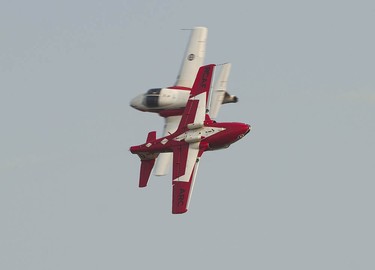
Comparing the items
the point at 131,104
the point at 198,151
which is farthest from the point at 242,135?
the point at 131,104

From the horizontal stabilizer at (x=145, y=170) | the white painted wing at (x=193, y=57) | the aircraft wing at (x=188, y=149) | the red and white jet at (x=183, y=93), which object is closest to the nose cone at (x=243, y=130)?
the aircraft wing at (x=188, y=149)

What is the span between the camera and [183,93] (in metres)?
85.9

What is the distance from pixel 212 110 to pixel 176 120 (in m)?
4.65

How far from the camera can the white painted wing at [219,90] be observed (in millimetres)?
81938

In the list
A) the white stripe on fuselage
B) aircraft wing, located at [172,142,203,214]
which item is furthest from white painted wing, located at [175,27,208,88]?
aircraft wing, located at [172,142,203,214]

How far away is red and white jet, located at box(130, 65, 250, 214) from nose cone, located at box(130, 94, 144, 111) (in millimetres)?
7397

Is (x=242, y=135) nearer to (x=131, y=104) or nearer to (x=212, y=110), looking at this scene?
(x=212, y=110)

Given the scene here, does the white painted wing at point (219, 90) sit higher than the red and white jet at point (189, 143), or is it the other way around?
the white painted wing at point (219, 90)

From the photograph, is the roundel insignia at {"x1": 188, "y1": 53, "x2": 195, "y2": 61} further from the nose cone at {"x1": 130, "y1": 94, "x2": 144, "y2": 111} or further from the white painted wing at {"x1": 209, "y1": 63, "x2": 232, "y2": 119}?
the white painted wing at {"x1": 209, "y1": 63, "x2": 232, "y2": 119}

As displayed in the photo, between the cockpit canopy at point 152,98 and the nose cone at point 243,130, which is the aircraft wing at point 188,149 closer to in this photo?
the nose cone at point 243,130

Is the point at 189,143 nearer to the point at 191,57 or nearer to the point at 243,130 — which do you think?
the point at 243,130

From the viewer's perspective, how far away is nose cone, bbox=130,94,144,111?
88250mm

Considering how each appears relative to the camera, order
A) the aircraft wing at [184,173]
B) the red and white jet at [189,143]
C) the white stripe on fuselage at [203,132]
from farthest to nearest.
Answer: the white stripe on fuselage at [203,132]
the red and white jet at [189,143]
the aircraft wing at [184,173]

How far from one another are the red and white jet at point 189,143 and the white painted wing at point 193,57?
19.8 ft
